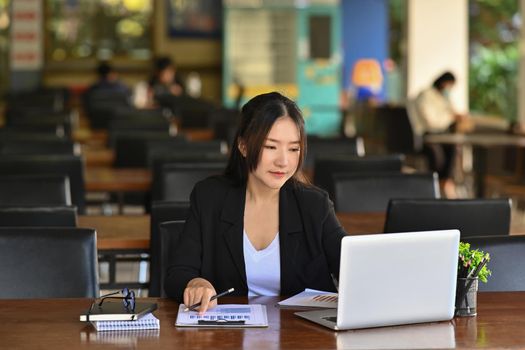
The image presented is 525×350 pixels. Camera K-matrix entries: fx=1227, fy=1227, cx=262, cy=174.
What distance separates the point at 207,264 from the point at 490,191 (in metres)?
6.82

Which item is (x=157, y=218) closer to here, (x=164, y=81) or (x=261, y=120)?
(x=261, y=120)

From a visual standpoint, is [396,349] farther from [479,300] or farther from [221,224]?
[221,224]

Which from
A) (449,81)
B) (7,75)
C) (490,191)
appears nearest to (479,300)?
(490,191)

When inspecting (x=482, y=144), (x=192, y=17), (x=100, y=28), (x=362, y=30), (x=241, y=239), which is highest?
(x=192, y=17)

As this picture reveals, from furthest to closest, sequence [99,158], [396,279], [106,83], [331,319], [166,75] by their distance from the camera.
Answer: [106,83] → [166,75] → [99,158] → [331,319] → [396,279]

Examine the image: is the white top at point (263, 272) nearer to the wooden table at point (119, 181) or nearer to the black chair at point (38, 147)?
the wooden table at point (119, 181)

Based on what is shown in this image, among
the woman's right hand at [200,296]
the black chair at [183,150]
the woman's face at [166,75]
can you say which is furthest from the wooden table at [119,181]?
the woman's face at [166,75]

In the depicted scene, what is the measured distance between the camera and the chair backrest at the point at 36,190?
15.6 ft

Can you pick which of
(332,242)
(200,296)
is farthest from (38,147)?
(200,296)

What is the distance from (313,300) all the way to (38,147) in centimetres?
422

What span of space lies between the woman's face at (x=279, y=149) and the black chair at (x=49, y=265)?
0.52 m

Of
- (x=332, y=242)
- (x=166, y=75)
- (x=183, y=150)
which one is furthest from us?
(x=166, y=75)

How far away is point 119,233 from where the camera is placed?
4.23 metres

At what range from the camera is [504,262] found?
3299 mm
